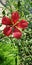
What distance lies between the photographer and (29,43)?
2.24m

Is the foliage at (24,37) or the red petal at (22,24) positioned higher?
the red petal at (22,24)

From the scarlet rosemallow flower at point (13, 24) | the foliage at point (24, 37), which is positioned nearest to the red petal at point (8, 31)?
the scarlet rosemallow flower at point (13, 24)

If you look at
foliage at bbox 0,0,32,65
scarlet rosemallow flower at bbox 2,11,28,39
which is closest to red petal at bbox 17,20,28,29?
scarlet rosemallow flower at bbox 2,11,28,39

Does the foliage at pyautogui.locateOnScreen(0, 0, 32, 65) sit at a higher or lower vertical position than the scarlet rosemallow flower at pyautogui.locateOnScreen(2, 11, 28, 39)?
lower

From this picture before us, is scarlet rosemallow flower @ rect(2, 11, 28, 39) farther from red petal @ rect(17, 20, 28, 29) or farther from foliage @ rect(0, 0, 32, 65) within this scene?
foliage @ rect(0, 0, 32, 65)

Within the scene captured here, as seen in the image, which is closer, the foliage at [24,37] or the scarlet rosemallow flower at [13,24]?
the scarlet rosemallow flower at [13,24]

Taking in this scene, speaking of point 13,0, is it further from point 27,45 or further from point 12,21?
point 12,21

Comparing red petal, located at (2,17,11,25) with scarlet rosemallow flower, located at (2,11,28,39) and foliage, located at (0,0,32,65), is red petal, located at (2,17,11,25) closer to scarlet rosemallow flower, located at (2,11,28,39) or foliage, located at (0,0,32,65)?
scarlet rosemallow flower, located at (2,11,28,39)

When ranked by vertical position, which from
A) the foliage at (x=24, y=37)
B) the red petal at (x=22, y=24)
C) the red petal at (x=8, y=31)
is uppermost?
the red petal at (x=22, y=24)

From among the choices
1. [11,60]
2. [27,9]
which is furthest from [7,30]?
[27,9]

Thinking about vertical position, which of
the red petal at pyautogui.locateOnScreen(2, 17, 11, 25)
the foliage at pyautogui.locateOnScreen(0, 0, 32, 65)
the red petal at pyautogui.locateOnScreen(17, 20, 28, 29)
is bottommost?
the foliage at pyautogui.locateOnScreen(0, 0, 32, 65)

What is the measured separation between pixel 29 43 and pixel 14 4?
1.25 feet

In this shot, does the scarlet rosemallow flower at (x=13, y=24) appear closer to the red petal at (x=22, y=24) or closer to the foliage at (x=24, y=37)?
the red petal at (x=22, y=24)

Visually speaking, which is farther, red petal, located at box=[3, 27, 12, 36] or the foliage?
the foliage
